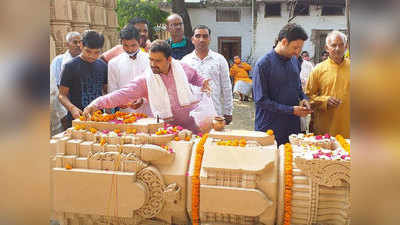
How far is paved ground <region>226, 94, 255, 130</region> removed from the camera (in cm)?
553

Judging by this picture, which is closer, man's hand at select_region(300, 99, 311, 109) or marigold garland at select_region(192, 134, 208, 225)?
marigold garland at select_region(192, 134, 208, 225)

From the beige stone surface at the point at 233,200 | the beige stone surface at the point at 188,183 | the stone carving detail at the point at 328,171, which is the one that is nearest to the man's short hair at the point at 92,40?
the beige stone surface at the point at 188,183

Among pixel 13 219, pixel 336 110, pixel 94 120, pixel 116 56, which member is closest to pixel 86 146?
pixel 94 120

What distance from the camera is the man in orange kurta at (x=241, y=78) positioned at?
4.87m

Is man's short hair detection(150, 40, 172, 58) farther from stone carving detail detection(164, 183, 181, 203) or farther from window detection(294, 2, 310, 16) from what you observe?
window detection(294, 2, 310, 16)

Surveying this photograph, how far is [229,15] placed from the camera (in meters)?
4.93

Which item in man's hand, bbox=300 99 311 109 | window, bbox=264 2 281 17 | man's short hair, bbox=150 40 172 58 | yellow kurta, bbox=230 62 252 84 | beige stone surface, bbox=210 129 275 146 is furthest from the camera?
window, bbox=264 2 281 17

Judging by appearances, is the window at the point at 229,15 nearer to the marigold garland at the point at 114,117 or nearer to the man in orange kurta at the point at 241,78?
the man in orange kurta at the point at 241,78

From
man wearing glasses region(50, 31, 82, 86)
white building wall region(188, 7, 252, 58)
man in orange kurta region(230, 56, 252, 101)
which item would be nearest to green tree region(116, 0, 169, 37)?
white building wall region(188, 7, 252, 58)

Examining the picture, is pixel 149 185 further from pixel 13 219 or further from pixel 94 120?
pixel 13 219

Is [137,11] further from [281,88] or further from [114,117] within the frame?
[281,88]

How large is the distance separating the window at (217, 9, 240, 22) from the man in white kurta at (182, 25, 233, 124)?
154cm

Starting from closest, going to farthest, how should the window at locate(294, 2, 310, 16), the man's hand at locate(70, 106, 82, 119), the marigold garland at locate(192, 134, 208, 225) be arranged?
the marigold garland at locate(192, 134, 208, 225)
the man's hand at locate(70, 106, 82, 119)
the window at locate(294, 2, 310, 16)

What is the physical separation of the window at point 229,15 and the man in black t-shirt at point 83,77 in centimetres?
238
